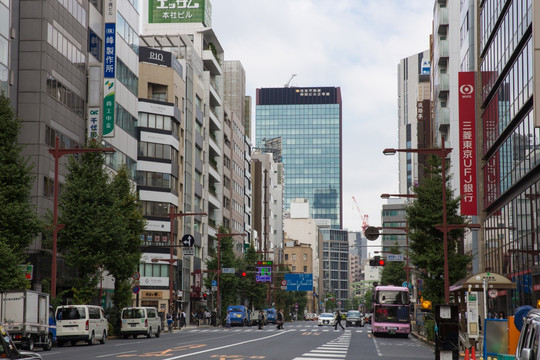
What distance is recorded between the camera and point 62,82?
55.8 meters

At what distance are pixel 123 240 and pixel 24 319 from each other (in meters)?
13.9

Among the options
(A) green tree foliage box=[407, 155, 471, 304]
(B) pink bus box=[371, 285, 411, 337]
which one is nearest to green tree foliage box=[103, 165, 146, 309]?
(B) pink bus box=[371, 285, 411, 337]

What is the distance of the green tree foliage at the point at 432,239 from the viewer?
47.5 metres

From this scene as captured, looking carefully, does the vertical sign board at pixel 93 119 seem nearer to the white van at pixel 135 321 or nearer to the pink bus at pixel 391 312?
the white van at pixel 135 321

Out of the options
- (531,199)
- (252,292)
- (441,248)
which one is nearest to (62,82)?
(441,248)

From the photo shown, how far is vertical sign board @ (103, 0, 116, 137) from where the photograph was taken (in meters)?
60.6

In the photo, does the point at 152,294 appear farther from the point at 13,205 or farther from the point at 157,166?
the point at 13,205

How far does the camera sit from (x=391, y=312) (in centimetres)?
5644

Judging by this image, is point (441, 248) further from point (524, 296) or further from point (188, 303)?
point (188, 303)

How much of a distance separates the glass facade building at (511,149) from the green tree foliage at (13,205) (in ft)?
73.0

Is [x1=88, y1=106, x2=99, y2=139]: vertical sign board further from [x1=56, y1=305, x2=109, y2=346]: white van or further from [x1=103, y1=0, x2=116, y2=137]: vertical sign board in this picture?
[x1=56, y1=305, x2=109, y2=346]: white van

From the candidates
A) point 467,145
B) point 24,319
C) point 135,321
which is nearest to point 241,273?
point 135,321

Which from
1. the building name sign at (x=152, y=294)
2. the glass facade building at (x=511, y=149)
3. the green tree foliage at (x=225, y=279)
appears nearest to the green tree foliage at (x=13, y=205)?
the glass facade building at (x=511, y=149)

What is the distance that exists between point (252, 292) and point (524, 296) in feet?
248
